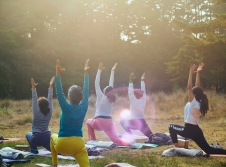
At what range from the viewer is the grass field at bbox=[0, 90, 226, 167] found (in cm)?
591

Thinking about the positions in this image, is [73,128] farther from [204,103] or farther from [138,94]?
[138,94]

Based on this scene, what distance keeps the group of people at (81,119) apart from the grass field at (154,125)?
482 mm

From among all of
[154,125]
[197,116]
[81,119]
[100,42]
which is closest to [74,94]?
→ [81,119]

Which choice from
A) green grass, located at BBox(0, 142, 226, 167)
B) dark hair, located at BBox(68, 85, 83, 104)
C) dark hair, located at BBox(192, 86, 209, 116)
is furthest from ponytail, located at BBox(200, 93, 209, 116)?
dark hair, located at BBox(68, 85, 83, 104)

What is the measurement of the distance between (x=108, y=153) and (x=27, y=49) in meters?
23.2

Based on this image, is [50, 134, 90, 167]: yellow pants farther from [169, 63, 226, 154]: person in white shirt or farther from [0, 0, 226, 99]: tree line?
[0, 0, 226, 99]: tree line

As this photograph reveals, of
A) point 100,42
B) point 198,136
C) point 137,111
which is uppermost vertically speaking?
point 100,42

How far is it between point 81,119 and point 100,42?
31.4m

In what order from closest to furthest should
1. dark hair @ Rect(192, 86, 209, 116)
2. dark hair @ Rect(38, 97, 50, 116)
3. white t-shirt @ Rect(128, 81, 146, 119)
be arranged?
1. dark hair @ Rect(192, 86, 209, 116)
2. dark hair @ Rect(38, 97, 50, 116)
3. white t-shirt @ Rect(128, 81, 146, 119)

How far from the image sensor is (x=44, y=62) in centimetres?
3062

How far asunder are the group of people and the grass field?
1.58 feet

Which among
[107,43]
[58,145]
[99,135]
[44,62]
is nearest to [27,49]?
[44,62]

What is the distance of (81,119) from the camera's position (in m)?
4.70

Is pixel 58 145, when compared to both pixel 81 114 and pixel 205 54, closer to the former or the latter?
pixel 81 114
